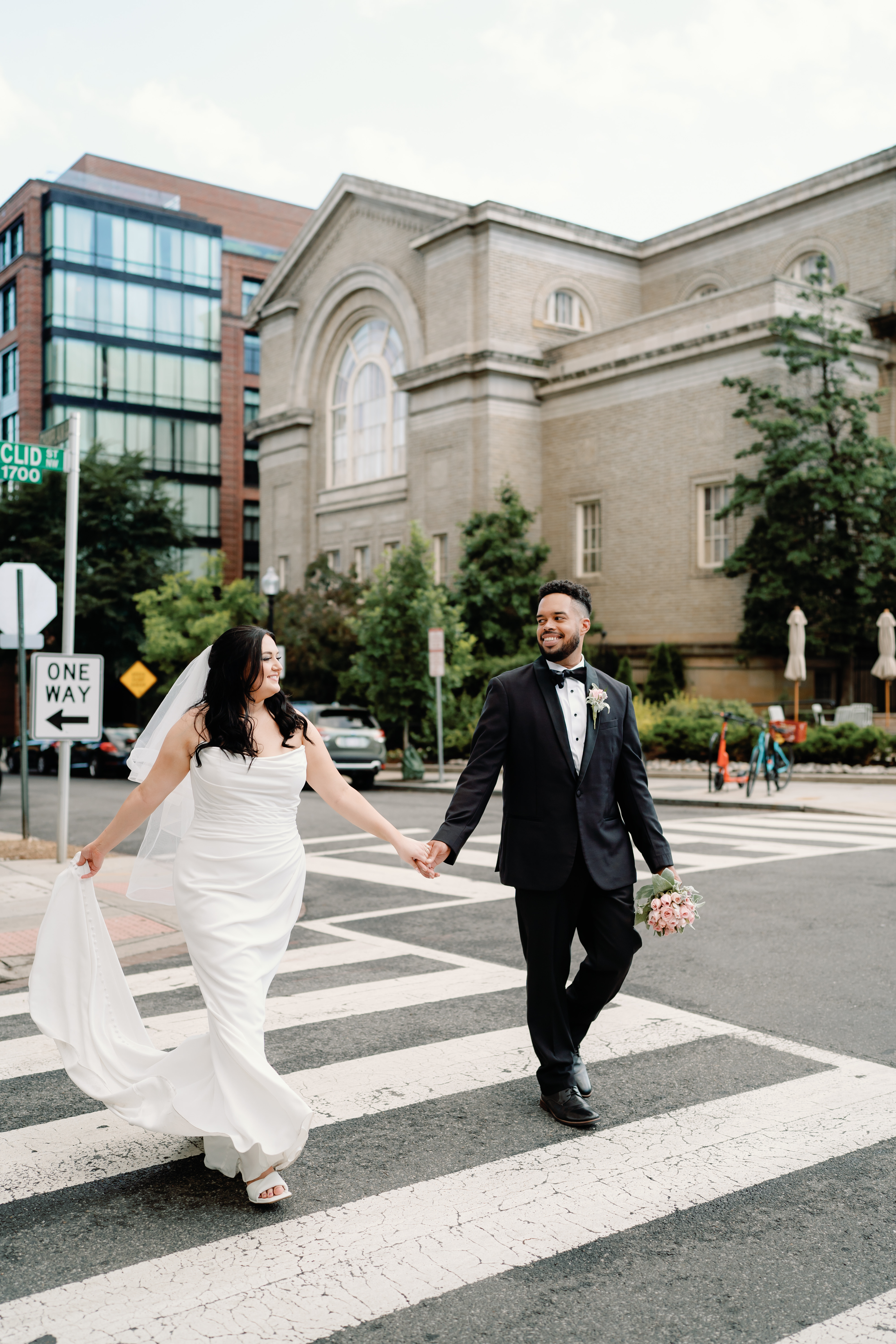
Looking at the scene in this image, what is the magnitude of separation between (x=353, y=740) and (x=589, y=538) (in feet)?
50.8

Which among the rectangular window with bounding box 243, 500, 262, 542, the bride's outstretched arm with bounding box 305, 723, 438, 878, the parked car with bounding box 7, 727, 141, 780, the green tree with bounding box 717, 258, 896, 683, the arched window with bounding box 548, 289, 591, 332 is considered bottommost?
the parked car with bounding box 7, 727, 141, 780

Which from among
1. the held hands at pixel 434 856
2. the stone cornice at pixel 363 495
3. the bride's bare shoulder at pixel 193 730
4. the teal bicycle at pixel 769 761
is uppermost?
the stone cornice at pixel 363 495

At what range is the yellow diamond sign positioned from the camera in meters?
33.3

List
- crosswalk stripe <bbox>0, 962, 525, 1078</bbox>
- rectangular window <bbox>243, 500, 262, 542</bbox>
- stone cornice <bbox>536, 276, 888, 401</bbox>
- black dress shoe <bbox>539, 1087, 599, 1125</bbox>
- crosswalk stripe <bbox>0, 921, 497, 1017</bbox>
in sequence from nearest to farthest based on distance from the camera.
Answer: black dress shoe <bbox>539, 1087, 599, 1125</bbox> < crosswalk stripe <bbox>0, 962, 525, 1078</bbox> < crosswalk stripe <bbox>0, 921, 497, 1017</bbox> < stone cornice <bbox>536, 276, 888, 401</bbox> < rectangular window <bbox>243, 500, 262, 542</bbox>

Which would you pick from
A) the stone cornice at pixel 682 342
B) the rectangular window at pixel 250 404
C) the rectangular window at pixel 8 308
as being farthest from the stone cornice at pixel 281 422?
the rectangular window at pixel 8 308

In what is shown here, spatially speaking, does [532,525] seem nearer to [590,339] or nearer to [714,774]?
[590,339]

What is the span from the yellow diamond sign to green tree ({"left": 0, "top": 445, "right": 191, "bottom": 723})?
30.6 ft

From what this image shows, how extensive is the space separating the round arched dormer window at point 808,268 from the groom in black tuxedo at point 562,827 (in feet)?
105

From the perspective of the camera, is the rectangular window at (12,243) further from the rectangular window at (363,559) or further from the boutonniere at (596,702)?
the boutonniere at (596,702)

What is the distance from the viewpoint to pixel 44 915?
23.8 ft

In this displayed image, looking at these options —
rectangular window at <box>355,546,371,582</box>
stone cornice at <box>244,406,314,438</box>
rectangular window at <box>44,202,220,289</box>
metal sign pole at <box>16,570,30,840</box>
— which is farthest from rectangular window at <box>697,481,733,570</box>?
rectangular window at <box>44,202,220,289</box>

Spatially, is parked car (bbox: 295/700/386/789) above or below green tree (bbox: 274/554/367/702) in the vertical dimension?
below

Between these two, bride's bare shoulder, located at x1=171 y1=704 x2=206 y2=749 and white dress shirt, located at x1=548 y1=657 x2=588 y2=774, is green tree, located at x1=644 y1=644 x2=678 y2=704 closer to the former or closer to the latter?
white dress shirt, located at x1=548 y1=657 x2=588 y2=774

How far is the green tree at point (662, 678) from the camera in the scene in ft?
102
